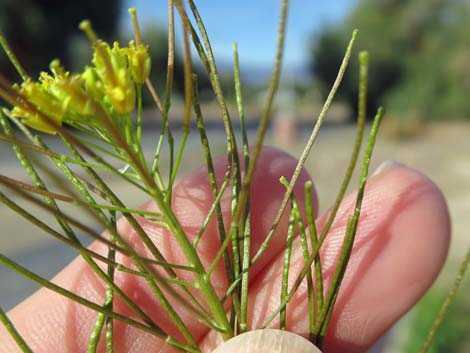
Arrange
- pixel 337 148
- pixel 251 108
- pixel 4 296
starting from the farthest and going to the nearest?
pixel 251 108, pixel 337 148, pixel 4 296

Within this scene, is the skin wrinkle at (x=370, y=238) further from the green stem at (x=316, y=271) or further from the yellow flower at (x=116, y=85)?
the yellow flower at (x=116, y=85)

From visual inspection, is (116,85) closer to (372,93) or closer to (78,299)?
(78,299)

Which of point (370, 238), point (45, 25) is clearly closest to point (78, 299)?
point (370, 238)

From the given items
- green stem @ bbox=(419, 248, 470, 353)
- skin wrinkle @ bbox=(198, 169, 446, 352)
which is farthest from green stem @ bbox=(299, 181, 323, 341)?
skin wrinkle @ bbox=(198, 169, 446, 352)

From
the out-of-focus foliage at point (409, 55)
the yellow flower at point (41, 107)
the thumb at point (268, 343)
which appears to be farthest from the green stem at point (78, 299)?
the out-of-focus foliage at point (409, 55)

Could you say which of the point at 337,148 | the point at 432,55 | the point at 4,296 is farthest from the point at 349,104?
the point at 4,296

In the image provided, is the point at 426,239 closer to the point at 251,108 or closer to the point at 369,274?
the point at 369,274

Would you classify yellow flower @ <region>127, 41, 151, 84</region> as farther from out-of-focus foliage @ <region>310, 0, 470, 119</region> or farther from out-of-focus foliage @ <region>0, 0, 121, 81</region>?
out-of-focus foliage @ <region>310, 0, 470, 119</region>
